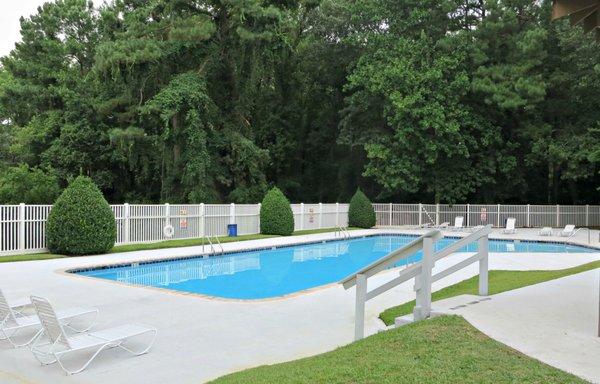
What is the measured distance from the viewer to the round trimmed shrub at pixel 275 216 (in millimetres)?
24766

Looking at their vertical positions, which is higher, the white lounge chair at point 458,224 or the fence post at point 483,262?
Result: the fence post at point 483,262

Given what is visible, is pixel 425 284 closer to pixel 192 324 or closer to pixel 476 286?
pixel 192 324

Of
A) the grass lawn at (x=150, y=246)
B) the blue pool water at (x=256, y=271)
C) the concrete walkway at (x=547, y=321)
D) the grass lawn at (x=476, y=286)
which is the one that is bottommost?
the blue pool water at (x=256, y=271)

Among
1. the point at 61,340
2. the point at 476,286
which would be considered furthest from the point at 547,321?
the point at 61,340

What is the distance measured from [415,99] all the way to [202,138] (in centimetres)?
1171

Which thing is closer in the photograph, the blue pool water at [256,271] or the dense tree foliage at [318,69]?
the blue pool water at [256,271]

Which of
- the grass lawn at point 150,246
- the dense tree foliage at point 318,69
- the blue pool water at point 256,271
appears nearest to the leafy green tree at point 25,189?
the dense tree foliage at point 318,69

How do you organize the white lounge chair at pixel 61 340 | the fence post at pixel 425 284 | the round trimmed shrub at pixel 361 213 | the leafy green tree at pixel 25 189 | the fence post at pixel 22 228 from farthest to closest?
the round trimmed shrub at pixel 361 213
the leafy green tree at pixel 25 189
the fence post at pixel 22 228
the fence post at pixel 425 284
the white lounge chair at pixel 61 340

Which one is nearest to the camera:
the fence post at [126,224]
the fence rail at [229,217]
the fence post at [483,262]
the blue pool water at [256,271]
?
the fence post at [483,262]

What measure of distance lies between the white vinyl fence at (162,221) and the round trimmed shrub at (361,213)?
553 millimetres

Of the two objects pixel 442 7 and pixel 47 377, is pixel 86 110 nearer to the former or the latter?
pixel 442 7

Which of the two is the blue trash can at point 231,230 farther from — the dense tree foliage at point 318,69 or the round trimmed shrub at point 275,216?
the dense tree foliage at point 318,69

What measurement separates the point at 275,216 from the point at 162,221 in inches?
227

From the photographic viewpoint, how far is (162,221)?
20.9 metres
